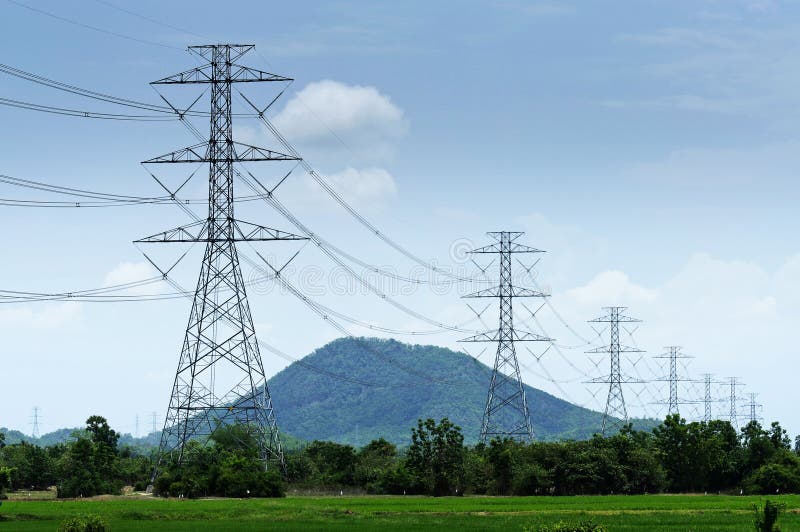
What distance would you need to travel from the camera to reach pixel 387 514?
3152 inches

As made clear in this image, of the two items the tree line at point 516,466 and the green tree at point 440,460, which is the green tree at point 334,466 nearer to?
the tree line at point 516,466

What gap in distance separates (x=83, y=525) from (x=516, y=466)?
212ft

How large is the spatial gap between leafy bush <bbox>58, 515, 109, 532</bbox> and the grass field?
6.45 m

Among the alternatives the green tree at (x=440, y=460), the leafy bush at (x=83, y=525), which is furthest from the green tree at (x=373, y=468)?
the leafy bush at (x=83, y=525)

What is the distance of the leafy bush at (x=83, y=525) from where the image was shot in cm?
5466

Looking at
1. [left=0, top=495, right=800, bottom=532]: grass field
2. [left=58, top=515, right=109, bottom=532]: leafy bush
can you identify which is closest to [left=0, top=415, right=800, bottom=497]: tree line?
[left=0, top=495, right=800, bottom=532]: grass field

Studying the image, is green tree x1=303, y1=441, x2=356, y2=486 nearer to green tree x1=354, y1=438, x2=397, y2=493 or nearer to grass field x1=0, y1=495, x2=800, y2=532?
green tree x1=354, y1=438, x2=397, y2=493

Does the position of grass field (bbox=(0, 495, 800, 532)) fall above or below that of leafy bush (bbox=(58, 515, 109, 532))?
below

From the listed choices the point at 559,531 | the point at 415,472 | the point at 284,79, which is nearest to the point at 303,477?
the point at 415,472

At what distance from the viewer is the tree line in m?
105

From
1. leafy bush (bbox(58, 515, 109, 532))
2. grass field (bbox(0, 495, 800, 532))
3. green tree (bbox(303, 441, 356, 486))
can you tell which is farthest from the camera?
green tree (bbox(303, 441, 356, 486))

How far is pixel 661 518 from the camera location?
73.7 metres

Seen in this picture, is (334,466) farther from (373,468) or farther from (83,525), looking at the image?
(83,525)

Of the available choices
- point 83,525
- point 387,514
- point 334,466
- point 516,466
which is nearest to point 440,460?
point 516,466
